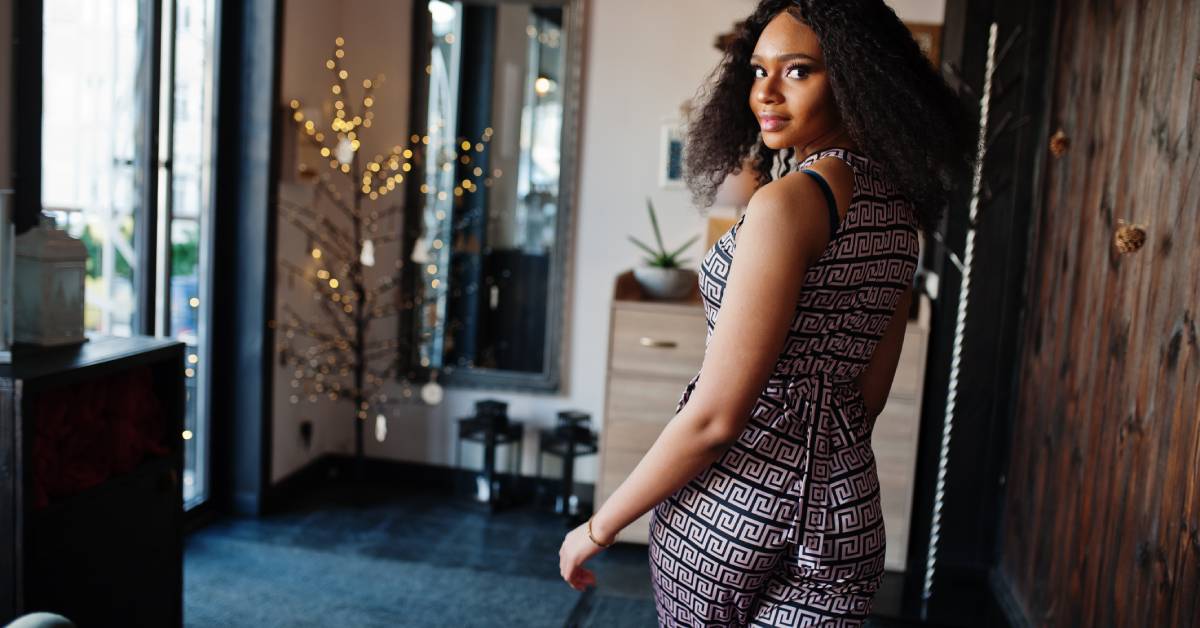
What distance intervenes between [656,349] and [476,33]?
1.50 meters

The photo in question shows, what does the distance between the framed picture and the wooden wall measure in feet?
4.30

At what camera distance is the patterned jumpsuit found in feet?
3.88

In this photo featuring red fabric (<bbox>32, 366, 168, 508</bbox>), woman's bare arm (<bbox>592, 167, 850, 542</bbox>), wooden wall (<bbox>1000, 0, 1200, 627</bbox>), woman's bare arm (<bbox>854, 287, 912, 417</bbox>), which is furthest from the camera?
red fabric (<bbox>32, 366, 168, 508</bbox>)

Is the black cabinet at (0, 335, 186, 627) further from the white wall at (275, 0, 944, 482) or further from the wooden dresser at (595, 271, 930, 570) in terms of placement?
the wooden dresser at (595, 271, 930, 570)

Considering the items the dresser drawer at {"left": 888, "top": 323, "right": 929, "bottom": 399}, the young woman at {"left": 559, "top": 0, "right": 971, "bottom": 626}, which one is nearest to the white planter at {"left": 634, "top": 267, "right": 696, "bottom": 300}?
the dresser drawer at {"left": 888, "top": 323, "right": 929, "bottom": 399}

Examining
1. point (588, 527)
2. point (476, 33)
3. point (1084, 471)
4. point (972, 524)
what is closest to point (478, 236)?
point (476, 33)

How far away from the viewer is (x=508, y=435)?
3977 millimetres

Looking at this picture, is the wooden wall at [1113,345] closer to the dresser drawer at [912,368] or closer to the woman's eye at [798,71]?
the dresser drawer at [912,368]

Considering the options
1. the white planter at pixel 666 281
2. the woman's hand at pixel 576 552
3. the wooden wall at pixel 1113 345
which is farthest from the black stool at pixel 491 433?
the woman's hand at pixel 576 552

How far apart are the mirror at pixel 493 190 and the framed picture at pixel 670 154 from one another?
0.35 m

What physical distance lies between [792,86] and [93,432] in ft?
5.81

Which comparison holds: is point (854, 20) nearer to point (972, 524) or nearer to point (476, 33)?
point (972, 524)

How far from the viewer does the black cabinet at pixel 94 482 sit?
76.3 inches

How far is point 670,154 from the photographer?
12.7 feet
